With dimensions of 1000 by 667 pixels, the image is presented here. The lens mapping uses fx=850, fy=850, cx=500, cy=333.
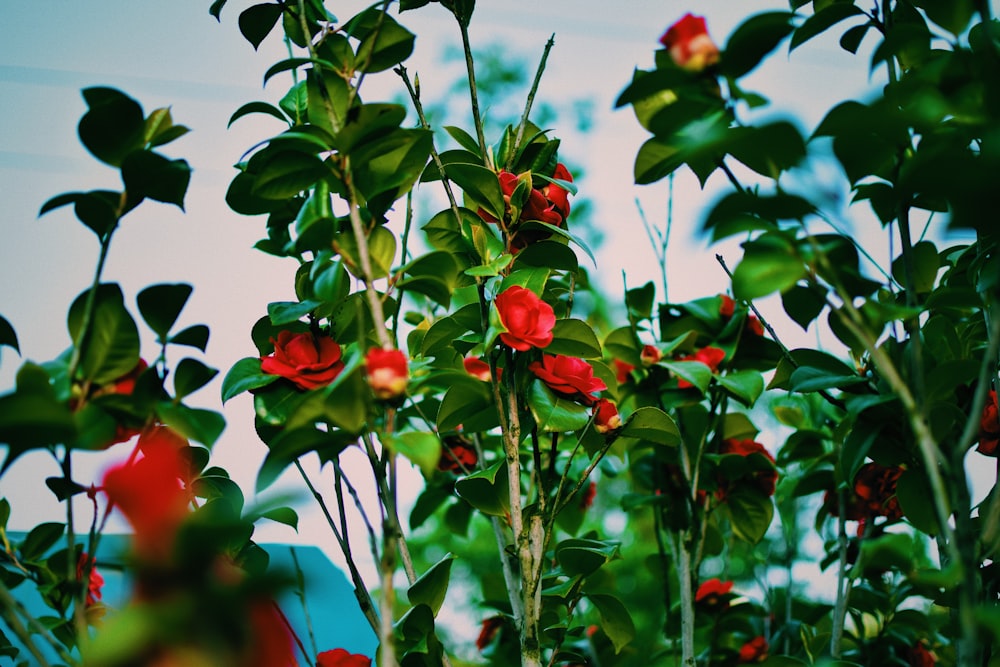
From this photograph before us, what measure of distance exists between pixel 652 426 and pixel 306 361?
1.36 feet

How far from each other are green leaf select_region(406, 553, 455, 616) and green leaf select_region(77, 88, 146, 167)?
502 mm

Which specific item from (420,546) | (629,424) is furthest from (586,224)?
(629,424)

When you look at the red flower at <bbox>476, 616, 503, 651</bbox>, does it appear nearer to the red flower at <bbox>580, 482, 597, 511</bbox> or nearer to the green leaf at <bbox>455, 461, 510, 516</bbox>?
the red flower at <bbox>580, 482, 597, 511</bbox>

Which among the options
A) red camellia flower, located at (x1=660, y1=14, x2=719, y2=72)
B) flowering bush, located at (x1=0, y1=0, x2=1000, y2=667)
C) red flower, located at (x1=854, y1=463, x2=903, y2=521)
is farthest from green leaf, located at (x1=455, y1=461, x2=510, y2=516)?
red flower, located at (x1=854, y1=463, x2=903, y2=521)

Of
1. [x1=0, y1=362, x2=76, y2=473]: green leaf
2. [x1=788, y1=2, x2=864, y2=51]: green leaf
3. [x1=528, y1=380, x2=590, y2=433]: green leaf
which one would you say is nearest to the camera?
[x1=0, y1=362, x2=76, y2=473]: green leaf

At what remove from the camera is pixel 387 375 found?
61cm

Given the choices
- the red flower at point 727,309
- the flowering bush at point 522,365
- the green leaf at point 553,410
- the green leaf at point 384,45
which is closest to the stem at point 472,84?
the flowering bush at point 522,365

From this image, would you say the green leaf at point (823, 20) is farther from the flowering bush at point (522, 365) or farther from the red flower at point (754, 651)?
the red flower at point (754, 651)

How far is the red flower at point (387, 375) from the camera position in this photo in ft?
2.01

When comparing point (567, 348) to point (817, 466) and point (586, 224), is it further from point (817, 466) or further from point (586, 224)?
point (586, 224)

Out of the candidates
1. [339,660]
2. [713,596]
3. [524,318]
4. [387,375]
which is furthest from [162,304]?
[713,596]

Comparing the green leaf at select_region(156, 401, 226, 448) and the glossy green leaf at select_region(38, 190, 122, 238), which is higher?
the glossy green leaf at select_region(38, 190, 122, 238)

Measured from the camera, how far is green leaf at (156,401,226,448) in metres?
0.67

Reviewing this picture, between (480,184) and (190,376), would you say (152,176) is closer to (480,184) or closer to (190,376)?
(190,376)
